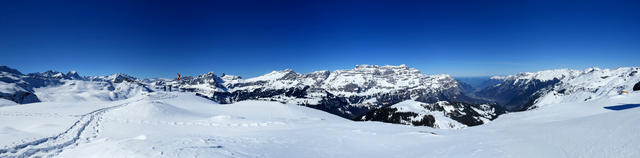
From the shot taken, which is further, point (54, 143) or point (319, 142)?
point (54, 143)

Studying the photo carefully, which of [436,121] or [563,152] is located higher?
[563,152]

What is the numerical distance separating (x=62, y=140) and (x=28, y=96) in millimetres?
205210

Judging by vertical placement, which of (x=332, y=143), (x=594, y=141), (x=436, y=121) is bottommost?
→ (x=436, y=121)

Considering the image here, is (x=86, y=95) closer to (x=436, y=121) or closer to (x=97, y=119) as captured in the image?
(x=97, y=119)

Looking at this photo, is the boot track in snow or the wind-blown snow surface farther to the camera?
the boot track in snow

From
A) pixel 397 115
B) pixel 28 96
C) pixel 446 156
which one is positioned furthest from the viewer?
pixel 397 115

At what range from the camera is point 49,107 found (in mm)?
33531

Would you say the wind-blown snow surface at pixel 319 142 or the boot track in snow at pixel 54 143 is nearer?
the wind-blown snow surface at pixel 319 142

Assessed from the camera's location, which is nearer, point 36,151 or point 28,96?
point 36,151

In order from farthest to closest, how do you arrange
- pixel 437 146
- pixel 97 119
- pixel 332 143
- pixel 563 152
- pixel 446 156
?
pixel 97 119 < pixel 332 143 < pixel 437 146 < pixel 446 156 < pixel 563 152

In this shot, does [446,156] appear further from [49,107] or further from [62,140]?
[49,107]

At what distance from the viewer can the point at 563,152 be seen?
893 cm

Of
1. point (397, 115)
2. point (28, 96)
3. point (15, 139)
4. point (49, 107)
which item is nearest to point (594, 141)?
point (15, 139)

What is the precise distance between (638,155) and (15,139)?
2868 cm
